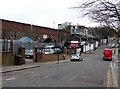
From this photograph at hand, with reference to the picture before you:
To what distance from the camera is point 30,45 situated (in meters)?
64.0

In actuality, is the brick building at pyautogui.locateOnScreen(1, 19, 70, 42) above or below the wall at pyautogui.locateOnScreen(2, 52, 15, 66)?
above

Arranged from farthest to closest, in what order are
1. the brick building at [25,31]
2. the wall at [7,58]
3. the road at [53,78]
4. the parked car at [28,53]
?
the parked car at [28,53]
the brick building at [25,31]
the wall at [7,58]
the road at [53,78]

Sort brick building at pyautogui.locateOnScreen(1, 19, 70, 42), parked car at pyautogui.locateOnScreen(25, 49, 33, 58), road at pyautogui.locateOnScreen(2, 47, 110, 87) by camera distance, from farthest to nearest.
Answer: parked car at pyautogui.locateOnScreen(25, 49, 33, 58)
brick building at pyautogui.locateOnScreen(1, 19, 70, 42)
road at pyautogui.locateOnScreen(2, 47, 110, 87)

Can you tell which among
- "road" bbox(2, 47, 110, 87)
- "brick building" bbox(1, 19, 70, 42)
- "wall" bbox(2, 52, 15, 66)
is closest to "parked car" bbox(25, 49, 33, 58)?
"brick building" bbox(1, 19, 70, 42)

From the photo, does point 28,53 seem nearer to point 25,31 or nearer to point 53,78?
point 25,31

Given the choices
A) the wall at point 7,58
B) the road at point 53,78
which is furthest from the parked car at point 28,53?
the road at point 53,78

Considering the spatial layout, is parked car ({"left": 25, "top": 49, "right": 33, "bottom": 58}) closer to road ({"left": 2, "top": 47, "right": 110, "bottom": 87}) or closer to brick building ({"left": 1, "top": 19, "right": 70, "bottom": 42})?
brick building ({"left": 1, "top": 19, "right": 70, "bottom": 42})

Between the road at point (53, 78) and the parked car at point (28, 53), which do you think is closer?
the road at point (53, 78)

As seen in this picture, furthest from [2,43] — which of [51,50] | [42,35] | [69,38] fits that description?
[69,38]

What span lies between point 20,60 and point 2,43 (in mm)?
3894

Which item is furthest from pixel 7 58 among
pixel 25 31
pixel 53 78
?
pixel 25 31

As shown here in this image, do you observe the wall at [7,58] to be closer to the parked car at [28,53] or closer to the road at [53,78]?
the road at [53,78]

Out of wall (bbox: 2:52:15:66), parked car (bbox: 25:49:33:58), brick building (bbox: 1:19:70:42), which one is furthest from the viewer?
parked car (bbox: 25:49:33:58)

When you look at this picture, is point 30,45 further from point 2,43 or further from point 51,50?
point 2,43
